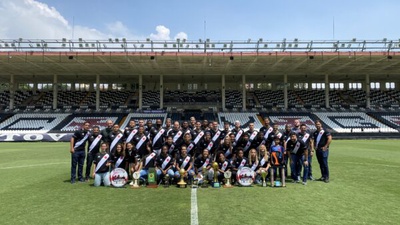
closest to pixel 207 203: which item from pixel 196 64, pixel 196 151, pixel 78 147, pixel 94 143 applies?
pixel 196 151

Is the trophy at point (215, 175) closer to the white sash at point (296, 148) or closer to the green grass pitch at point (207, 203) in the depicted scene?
the green grass pitch at point (207, 203)

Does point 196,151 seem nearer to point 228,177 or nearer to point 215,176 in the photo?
point 215,176

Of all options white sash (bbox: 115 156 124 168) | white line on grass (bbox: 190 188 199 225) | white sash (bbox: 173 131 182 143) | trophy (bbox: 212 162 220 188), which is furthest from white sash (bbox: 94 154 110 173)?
trophy (bbox: 212 162 220 188)

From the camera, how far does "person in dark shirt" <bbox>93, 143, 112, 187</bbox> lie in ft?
25.8

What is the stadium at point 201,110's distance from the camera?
590 cm

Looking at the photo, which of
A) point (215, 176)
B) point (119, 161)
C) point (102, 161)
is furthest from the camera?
point (119, 161)

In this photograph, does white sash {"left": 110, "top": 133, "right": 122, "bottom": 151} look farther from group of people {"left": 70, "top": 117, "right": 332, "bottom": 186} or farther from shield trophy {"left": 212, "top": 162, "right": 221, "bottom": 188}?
shield trophy {"left": 212, "top": 162, "right": 221, "bottom": 188}

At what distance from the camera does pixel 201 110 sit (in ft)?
127

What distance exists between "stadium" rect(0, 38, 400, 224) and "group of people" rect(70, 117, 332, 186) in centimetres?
78

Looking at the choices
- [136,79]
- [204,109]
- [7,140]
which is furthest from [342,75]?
[7,140]

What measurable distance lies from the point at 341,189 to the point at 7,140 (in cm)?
2971

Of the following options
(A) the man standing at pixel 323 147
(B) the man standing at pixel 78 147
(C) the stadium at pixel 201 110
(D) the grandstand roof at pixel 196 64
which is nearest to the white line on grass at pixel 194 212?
(C) the stadium at pixel 201 110

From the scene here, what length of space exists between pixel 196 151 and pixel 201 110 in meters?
30.0

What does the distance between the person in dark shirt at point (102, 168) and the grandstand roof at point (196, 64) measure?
20084 mm
